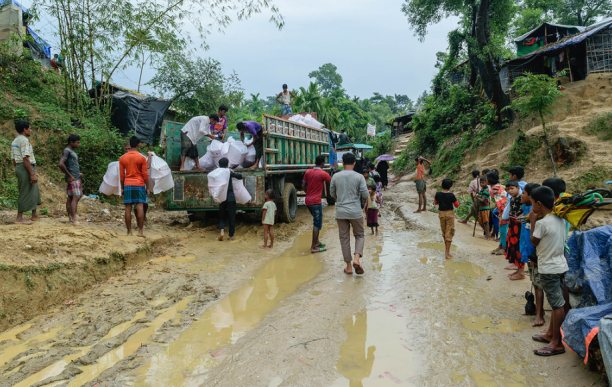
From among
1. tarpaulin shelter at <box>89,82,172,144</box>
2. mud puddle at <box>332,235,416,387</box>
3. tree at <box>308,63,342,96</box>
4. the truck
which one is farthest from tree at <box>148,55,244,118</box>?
tree at <box>308,63,342,96</box>

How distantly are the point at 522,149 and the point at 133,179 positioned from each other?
13074mm

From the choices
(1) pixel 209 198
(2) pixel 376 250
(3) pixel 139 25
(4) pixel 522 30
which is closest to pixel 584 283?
(2) pixel 376 250

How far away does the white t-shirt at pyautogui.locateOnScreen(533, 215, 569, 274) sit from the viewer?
8.90 ft

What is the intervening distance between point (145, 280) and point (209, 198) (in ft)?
9.13

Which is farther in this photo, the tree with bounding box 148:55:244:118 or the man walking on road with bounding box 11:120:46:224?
the tree with bounding box 148:55:244:118

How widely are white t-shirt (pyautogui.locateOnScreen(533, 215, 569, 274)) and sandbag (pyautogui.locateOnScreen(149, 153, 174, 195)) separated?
5595 millimetres

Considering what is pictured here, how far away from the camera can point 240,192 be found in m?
6.69

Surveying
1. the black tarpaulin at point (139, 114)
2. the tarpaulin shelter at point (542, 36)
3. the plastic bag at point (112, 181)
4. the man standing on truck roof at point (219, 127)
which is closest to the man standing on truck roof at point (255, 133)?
the man standing on truck roof at point (219, 127)

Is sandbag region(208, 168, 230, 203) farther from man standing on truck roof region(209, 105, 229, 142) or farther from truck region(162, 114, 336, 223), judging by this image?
man standing on truck roof region(209, 105, 229, 142)

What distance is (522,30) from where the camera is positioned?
942 inches

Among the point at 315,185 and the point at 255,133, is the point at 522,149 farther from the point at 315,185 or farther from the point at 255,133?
the point at 255,133

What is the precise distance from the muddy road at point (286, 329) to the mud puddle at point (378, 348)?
0.01 meters

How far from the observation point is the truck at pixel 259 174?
6.96 meters

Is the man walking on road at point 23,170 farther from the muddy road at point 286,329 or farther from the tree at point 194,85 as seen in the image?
the tree at point 194,85
